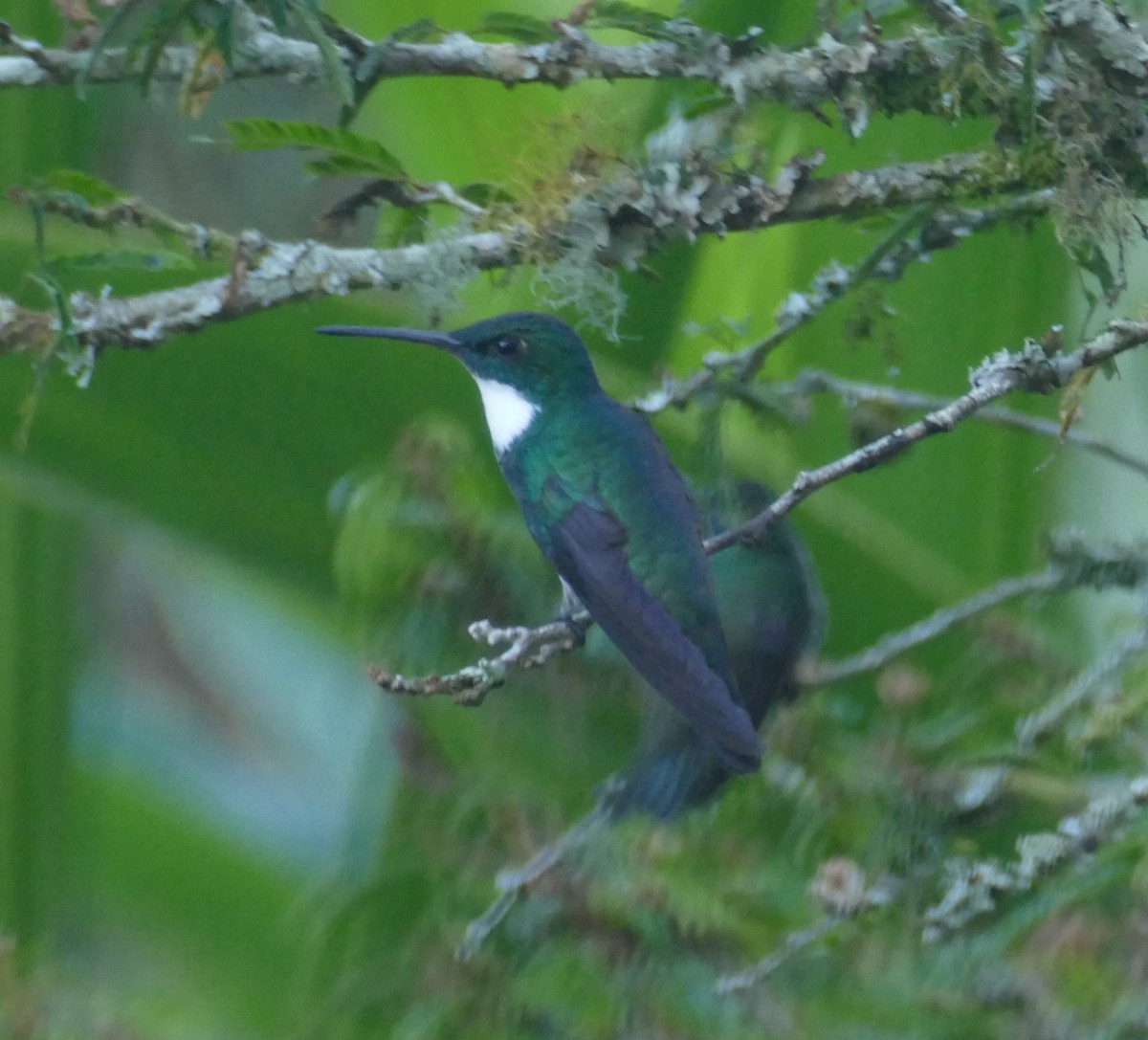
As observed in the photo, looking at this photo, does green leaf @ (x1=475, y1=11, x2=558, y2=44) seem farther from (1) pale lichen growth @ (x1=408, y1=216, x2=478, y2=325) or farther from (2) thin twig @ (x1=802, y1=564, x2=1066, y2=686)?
(2) thin twig @ (x1=802, y1=564, x2=1066, y2=686)

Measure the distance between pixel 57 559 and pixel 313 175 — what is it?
69 centimetres

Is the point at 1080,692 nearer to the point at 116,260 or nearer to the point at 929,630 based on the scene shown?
the point at 929,630

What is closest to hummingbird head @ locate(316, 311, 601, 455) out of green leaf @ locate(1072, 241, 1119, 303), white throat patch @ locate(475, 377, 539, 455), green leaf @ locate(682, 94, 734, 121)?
white throat patch @ locate(475, 377, 539, 455)

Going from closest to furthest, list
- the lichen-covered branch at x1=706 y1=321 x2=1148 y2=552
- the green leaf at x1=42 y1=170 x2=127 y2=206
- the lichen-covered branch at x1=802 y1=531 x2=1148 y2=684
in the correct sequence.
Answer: the lichen-covered branch at x1=706 y1=321 x2=1148 y2=552 → the green leaf at x1=42 y1=170 x2=127 y2=206 → the lichen-covered branch at x1=802 y1=531 x2=1148 y2=684

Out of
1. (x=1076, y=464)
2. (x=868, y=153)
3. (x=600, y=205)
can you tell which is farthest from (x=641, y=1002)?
(x=1076, y=464)

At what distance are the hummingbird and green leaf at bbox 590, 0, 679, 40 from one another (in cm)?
13

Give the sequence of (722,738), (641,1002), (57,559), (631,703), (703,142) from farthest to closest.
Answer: (57,559) < (631,703) < (641,1002) < (703,142) < (722,738)

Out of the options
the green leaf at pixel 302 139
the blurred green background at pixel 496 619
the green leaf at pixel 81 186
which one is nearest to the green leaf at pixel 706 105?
the blurred green background at pixel 496 619

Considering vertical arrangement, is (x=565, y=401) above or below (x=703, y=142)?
below

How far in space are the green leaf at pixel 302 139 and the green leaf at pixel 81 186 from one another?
0.20 ft

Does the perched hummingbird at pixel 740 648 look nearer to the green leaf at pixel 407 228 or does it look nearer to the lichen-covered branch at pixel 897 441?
the lichen-covered branch at pixel 897 441

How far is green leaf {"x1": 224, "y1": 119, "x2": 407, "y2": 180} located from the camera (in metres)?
0.57

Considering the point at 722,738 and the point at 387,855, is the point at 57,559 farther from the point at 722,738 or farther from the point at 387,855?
the point at 722,738

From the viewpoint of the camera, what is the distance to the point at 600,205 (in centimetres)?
59
